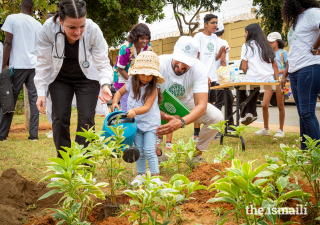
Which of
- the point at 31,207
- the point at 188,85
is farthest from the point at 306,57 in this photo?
the point at 31,207

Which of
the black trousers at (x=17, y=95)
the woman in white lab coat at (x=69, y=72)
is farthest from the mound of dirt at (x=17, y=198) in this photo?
the black trousers at (x=17, y=95)

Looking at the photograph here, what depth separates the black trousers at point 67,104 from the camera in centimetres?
314

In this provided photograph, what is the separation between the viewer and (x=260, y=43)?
5258mm

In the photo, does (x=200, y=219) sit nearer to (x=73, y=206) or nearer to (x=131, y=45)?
(x=73, y=206)

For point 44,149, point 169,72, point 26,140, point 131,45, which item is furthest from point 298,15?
point 26,140

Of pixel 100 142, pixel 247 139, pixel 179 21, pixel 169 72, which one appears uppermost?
pixel 179 21

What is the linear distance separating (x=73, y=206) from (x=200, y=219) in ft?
3.11

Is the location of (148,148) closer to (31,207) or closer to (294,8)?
(31,207)

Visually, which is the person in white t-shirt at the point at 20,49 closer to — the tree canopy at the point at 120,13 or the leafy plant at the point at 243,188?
the leafy plant at the point at 243,188

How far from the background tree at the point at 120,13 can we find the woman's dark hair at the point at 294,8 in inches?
465

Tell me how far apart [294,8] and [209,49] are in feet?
7.59

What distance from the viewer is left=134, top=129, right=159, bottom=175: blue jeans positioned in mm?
2902

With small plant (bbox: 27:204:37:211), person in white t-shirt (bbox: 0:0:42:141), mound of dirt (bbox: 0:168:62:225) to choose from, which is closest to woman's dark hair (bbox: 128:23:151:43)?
person in white t-shirt (bbox: 0:0:42:141)

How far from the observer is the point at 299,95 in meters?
3.50
